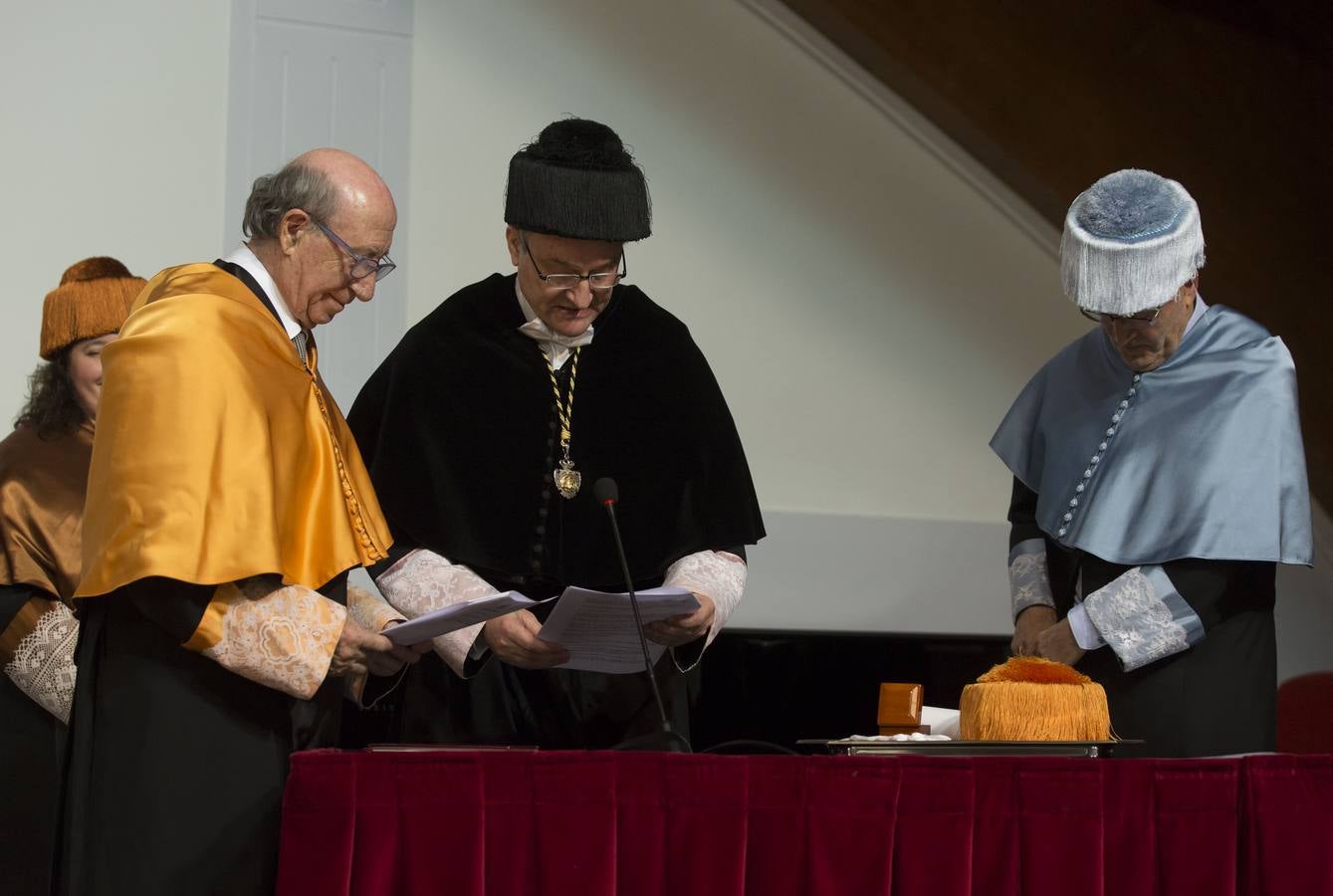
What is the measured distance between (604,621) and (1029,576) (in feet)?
3.64

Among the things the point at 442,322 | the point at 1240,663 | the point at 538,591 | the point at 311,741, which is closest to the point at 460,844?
the point at 311,741

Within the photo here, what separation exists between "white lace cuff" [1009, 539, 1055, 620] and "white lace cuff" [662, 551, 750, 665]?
617mm

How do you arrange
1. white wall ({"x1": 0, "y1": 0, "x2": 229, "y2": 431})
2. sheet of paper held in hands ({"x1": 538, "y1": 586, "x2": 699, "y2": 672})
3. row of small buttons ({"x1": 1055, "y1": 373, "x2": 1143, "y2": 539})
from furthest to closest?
1. white wall ({"x1": 0, "y1": 0, "x2": 229, "y2": 431})
2. row of small buttons ({"x1": 1055, "y1": 373, "x2": 1143, "y2": 539})
3. sheet of paper held in hands ({"x1": 538, "y1": 586, "x2": 699, "y2": 672})

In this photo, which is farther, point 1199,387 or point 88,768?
point 1199,387

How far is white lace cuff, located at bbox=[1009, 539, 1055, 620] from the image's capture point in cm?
333

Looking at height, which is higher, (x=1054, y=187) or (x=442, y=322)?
(x=1054, y=187)

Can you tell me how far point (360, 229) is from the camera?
9.12 feet

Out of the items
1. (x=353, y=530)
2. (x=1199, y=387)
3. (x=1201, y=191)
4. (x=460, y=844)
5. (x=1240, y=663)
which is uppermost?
(x=1201, y=191)

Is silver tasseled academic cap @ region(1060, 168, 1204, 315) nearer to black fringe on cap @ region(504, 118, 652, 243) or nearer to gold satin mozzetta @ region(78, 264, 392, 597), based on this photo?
black fringe on cap @ region(504, 118, 652, 243)

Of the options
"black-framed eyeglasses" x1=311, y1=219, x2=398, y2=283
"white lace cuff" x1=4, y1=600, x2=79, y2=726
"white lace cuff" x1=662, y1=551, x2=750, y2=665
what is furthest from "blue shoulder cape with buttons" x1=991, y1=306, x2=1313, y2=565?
"white lace cuff" x1=4, y1=600, x2=79, y2=726

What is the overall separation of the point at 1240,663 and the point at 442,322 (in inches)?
69.4

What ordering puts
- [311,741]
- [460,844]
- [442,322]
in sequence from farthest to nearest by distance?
[442,322] → [311,741] → [460,844]

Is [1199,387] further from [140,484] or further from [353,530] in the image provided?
[140,484]

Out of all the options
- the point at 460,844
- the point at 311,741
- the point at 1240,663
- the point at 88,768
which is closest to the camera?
the point at 460,844
